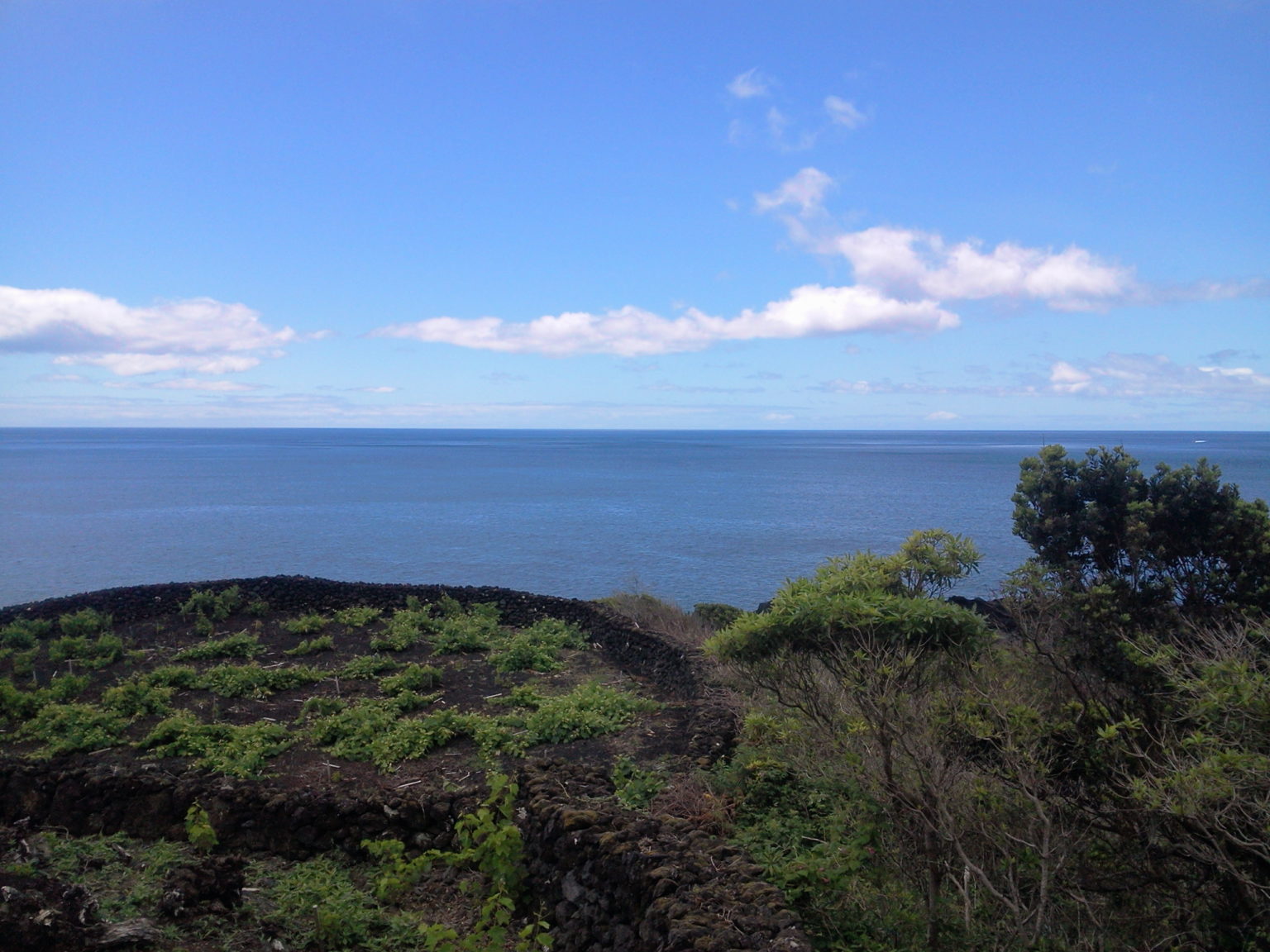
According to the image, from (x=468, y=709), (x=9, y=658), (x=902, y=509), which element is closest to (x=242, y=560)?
(x=9, y=658)

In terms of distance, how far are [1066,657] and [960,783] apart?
3718 millimetres

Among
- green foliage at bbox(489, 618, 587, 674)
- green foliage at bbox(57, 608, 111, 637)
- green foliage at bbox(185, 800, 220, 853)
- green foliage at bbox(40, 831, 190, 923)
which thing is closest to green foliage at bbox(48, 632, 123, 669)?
green foliage at bbox(57, 608, 111, 637)

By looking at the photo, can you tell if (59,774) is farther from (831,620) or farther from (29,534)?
(29,534)

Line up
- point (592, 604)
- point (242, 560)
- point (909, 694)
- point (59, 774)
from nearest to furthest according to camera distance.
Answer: point (909, 694), point (59, 774), point (592, 604), point (242, 560)

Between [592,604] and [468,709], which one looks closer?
[468,709]

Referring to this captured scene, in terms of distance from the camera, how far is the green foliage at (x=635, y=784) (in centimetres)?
806

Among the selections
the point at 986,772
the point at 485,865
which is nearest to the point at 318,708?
the point at 485,865

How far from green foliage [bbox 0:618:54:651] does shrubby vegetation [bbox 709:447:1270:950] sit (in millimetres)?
11761

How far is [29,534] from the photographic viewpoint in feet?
161

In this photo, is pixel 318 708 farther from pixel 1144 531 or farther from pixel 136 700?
pixel 1144 531

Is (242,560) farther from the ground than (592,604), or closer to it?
closer to it

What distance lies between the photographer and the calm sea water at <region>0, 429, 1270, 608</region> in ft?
126

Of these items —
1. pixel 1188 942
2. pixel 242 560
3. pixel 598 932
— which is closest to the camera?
pixel 1188 942

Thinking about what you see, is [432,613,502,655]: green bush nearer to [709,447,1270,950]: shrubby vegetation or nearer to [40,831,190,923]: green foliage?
[709,447,1270,950]: shrubby vegetation
